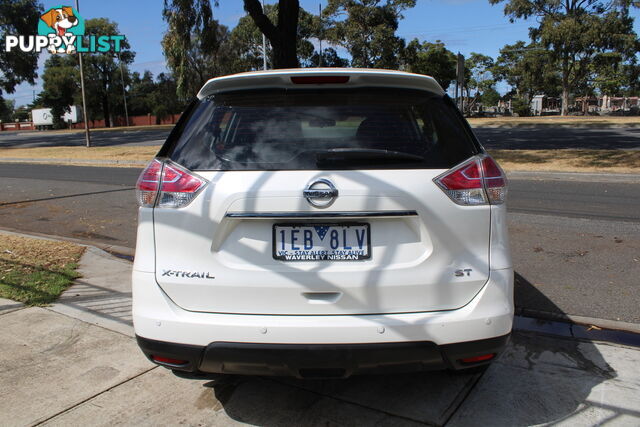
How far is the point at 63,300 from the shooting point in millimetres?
4598

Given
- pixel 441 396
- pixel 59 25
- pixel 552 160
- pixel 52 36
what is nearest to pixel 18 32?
pixel 52 36

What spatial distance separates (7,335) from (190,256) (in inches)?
90.8

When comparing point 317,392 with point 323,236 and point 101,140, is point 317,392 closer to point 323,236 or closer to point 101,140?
point 323,236

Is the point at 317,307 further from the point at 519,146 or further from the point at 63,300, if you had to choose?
the point at 519,146

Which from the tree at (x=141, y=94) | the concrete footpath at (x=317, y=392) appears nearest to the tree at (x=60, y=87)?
the tree at (x=141, y=94)

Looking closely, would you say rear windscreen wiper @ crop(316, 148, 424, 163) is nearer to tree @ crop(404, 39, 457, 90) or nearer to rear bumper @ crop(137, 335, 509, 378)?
rear bumper @ crop(137, 335, 509, 378)

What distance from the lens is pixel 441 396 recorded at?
299 centimetres

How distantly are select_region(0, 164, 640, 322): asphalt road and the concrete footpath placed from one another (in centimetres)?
101

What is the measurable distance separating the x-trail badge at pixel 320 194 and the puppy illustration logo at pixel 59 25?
2801 cm

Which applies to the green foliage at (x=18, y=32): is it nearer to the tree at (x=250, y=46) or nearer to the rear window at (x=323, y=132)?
the tree at (x=250, y=46)

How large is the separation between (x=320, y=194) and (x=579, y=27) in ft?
149

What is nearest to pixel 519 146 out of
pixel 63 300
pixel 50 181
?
pixel 50 181

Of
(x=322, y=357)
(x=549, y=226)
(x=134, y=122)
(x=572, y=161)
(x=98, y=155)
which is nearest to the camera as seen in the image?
(x=322, y=357)

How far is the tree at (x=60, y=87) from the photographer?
6475 cm
